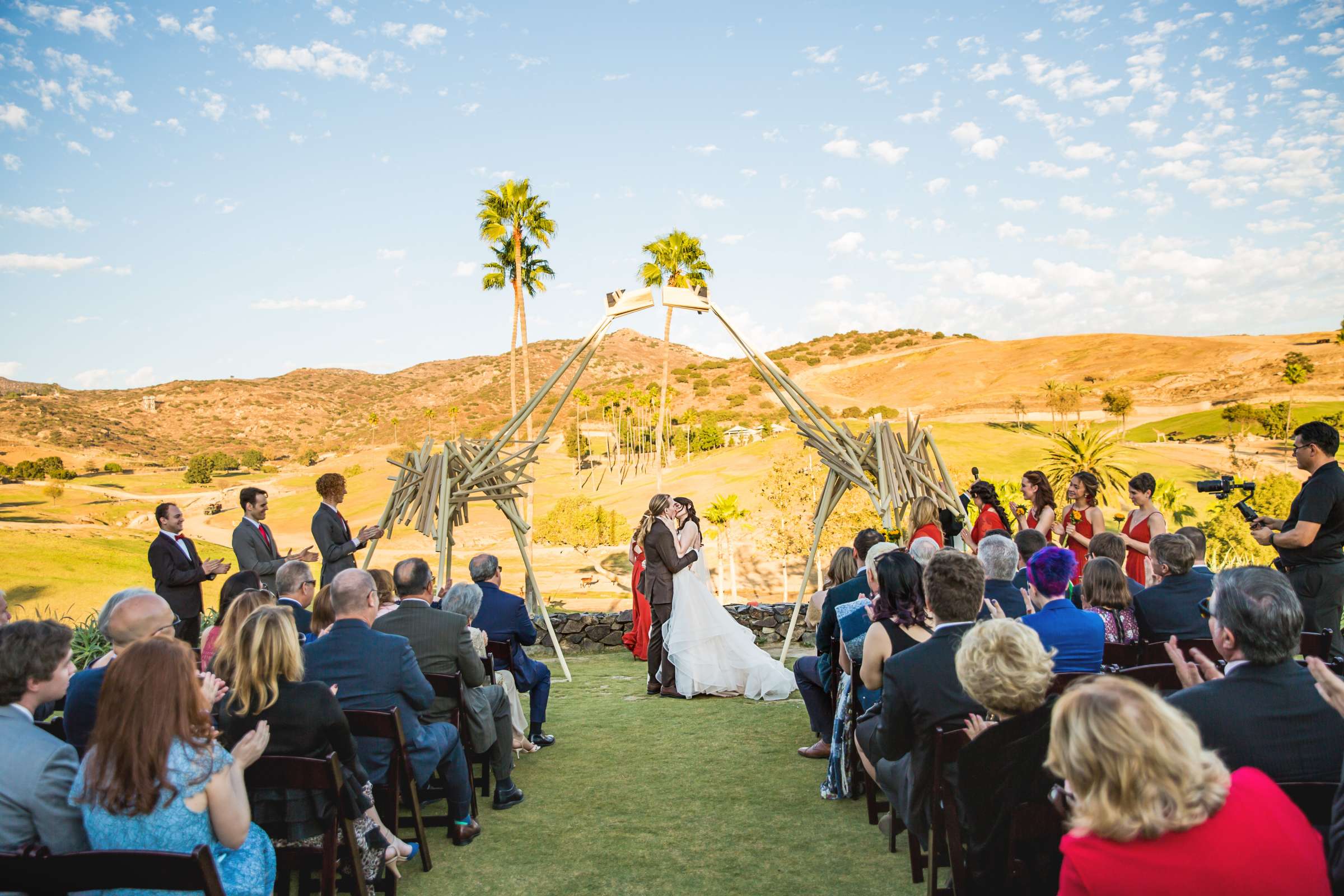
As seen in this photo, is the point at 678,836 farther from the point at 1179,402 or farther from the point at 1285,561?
the point at 1179,402

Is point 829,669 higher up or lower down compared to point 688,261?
lower down

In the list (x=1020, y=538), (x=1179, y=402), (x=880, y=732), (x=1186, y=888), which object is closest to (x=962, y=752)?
(x=880, y=732)

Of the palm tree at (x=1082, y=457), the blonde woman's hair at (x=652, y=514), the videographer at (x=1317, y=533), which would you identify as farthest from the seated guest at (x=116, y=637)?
the palm tree at (x=1082, y=457)

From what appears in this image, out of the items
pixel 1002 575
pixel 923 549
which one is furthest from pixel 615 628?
pixel 1002 575

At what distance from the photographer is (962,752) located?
269 centimetres

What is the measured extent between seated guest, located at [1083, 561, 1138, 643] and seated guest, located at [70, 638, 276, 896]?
3.94 meters

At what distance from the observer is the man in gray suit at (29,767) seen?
2340mm

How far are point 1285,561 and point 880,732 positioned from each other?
10.9ft

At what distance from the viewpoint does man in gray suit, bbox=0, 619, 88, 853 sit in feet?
7.68

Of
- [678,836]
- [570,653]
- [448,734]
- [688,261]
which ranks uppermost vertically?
[688,261]

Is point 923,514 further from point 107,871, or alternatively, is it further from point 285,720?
point 107,871

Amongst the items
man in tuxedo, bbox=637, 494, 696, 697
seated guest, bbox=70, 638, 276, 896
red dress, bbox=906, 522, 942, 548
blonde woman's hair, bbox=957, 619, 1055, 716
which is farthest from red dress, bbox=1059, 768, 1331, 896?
man in tuxedo, bbox=637, 494, 696, 697

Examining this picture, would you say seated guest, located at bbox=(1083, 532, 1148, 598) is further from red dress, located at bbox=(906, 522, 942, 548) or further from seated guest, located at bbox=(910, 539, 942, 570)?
red dress, located at bbox=(906, 522, 942, 548)

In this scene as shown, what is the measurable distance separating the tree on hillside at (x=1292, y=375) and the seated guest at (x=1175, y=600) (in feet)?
146
